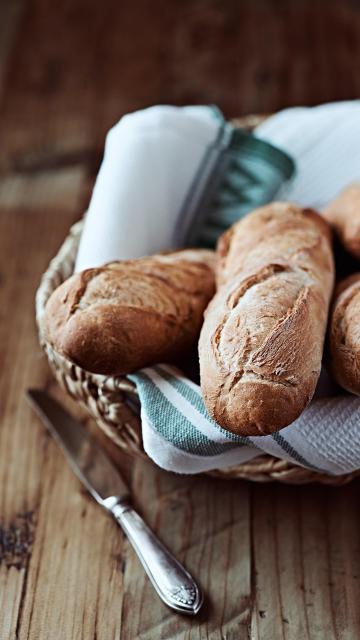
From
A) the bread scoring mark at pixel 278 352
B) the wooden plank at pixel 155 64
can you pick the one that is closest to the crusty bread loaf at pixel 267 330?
the bread scoring mark at pixel 278 352

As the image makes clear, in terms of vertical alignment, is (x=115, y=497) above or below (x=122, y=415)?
below

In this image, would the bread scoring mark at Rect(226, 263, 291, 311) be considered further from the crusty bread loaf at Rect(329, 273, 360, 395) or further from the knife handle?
the knife handle

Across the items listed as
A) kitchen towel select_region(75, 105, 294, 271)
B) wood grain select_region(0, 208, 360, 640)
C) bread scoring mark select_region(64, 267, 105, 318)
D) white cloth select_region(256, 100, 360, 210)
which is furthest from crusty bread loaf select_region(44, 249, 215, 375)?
white cloth select_region(256, 100, 360, 210)

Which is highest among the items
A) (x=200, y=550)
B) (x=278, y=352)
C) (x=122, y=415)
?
(x=278, y=352)

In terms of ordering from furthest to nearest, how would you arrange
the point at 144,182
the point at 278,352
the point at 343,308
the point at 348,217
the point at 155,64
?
the point at 155,64 → the point at 144,182 → the point at 348,217 → the point at 343,308 → the point at 278,352

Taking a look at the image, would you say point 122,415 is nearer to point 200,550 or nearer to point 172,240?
point 200,550

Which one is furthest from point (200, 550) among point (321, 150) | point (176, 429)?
point (321, 150)
